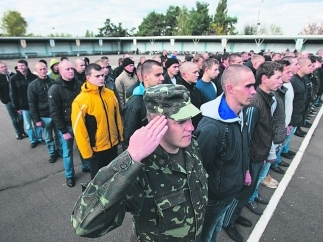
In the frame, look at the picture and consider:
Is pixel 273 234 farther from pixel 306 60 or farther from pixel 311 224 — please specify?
pixel 306 60

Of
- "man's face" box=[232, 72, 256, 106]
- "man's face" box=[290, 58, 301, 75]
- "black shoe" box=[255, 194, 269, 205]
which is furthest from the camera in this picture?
"man's face" box=[290, 58, 301, 75]

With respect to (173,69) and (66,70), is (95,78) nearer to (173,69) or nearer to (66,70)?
(66,70)

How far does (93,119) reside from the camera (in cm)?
311

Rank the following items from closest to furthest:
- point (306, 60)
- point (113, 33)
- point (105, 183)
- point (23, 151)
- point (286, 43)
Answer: point (105, 183) < point (306, 60) < point (23, 151) < point (286, 43) < point (113, 33)

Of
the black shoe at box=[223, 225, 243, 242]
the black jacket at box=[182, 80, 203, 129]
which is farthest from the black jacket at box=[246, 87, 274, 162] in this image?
the black jacket at box=[182, 80, 203, 129]

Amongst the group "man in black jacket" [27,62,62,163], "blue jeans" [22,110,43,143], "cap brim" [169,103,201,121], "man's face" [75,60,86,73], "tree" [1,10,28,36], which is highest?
"tree" [1,10,28,36]

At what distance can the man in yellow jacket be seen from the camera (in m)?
3.02

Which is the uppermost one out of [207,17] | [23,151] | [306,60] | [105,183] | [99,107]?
[207,17]

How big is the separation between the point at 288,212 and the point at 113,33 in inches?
3464

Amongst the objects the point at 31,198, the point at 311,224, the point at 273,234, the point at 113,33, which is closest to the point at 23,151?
the point at 31,198

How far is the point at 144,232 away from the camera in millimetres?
1459

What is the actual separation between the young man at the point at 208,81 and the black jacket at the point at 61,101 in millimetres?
2603

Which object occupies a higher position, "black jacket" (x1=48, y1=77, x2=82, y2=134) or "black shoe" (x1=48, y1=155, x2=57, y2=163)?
"black jacket" (x1=48, y1=77, x2=82, y2=134)

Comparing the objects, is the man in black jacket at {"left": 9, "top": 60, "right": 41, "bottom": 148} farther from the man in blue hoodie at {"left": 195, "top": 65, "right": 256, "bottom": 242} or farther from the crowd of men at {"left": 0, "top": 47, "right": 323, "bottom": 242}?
the man in blue hoodie at {"left": 195, "top": 65, "right": 256, "bottom": 242}
